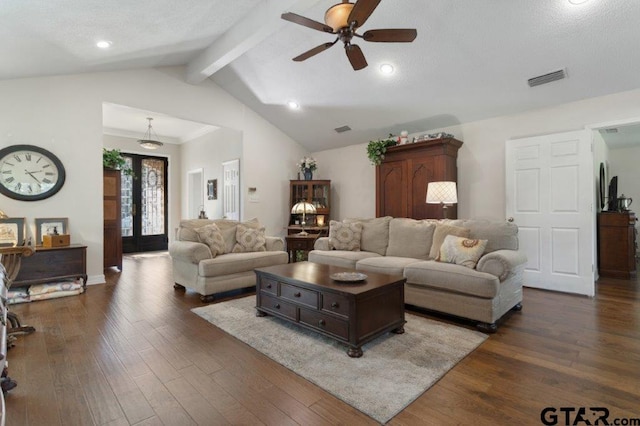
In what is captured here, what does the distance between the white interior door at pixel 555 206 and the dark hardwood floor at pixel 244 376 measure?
90 centimetres

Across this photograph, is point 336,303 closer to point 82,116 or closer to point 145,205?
point 82,116

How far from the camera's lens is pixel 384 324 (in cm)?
264

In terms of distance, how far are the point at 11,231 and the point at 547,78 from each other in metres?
6.74

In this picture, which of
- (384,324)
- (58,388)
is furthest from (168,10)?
(384,324)

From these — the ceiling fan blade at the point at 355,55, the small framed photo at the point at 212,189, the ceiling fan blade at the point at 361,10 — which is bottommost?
the small framed photo at the point at 212,189

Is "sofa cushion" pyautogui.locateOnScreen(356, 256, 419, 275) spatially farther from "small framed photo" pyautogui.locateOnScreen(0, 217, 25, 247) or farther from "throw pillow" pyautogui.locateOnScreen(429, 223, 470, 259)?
"small framed photo" pyautogui.locateOnScreen(0, 217, 25, 247)

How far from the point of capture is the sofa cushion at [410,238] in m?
3.98

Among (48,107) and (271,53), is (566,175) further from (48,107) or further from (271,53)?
(48,107)

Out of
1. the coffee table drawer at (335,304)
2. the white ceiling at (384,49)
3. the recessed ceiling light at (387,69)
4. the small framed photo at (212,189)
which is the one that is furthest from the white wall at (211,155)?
the coffee table drawer at (335,304)

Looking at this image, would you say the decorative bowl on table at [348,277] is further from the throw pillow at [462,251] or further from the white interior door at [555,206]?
the white interior door at [555,206]

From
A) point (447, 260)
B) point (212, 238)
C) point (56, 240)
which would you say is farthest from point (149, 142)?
point (447, 260)

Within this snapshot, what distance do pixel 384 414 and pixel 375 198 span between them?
14.9ft

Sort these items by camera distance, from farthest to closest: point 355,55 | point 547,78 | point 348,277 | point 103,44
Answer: point 547,78 → point 103,44 → point 355,55 → point 348,277

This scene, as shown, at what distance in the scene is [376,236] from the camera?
4.48 m
